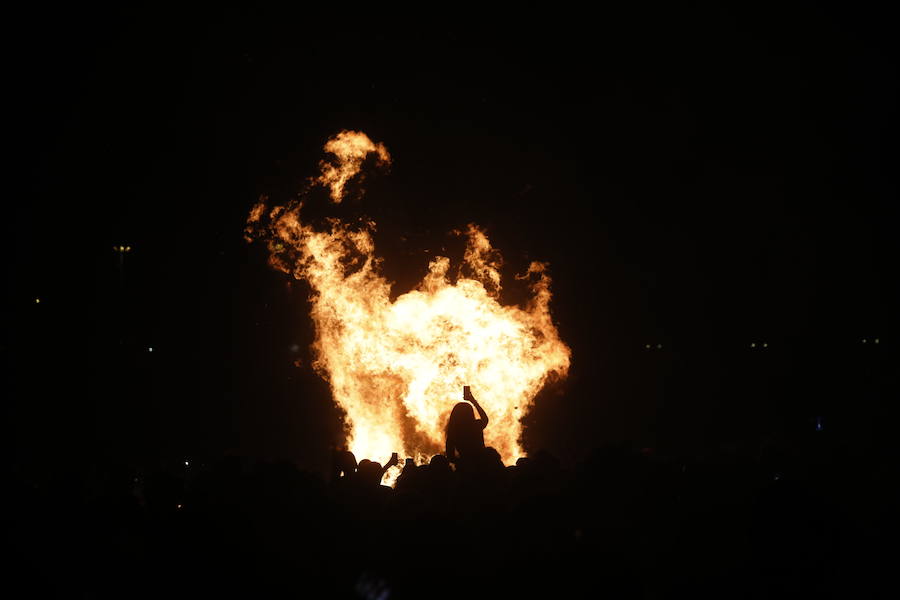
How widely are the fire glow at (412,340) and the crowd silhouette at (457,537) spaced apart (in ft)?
19.0

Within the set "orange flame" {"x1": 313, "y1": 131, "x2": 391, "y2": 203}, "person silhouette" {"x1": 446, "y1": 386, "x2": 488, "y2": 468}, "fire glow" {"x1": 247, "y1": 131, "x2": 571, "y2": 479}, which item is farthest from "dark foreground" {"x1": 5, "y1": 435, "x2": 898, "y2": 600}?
"orange flame" {"x1": 313, "y1": 131, "x2": 391, "y2": 203}

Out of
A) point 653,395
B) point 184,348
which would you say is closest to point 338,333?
point 653,395

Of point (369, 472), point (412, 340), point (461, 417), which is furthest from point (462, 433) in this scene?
point (412, 340)

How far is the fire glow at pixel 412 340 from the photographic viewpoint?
46.0 ft

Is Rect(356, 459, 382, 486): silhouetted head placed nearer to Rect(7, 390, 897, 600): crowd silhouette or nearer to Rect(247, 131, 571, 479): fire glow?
Rect(7, 390, 897, 600): crowd silhouette

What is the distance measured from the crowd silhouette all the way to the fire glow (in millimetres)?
5783

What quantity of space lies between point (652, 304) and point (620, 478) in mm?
27429

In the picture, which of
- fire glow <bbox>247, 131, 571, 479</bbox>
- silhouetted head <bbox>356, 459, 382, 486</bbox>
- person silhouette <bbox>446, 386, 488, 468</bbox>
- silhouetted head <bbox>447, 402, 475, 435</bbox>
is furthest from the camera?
fire glow <bbox>247, 131, 571, 479</bbox>

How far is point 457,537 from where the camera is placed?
5258 millimetres

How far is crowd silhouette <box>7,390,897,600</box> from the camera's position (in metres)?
5.06

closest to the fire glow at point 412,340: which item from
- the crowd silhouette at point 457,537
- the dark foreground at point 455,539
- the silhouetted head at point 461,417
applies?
the silhouetted head at point 461,417

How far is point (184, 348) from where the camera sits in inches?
1118

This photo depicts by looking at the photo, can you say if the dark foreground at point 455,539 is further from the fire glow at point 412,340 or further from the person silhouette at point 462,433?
the fire glow at point 412,340

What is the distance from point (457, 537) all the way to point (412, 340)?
882 centimetres
